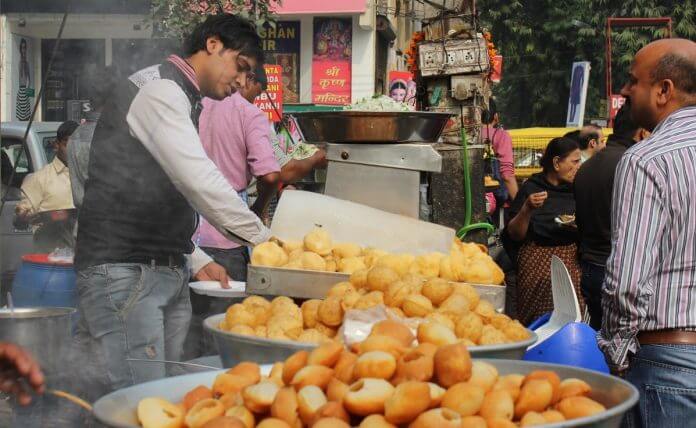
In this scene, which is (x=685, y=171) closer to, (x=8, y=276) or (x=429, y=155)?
(x=429, y=155)

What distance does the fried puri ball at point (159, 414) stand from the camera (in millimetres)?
1594

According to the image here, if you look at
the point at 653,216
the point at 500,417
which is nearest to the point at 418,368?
the point at 500,417

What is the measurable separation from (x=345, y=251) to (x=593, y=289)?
6.72 ft

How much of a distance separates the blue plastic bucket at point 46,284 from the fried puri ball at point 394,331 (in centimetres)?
419

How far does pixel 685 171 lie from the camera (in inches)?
98.6

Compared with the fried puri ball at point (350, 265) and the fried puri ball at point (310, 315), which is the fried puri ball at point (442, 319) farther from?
the fried puri ball at point (350, 265)

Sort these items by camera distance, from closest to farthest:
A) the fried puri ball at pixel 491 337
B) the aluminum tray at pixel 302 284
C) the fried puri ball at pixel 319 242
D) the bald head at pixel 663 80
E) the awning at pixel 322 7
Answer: the fried puri ball at pixel 491 337 → the bald head at pixel 663 80 → the aluminum tray at pixel 302 284 → the fried puri ball at pixel 319 242 → the awning at pixel 322 7

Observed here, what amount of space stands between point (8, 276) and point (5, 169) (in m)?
0.90

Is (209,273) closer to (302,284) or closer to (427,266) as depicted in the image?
(302,284)

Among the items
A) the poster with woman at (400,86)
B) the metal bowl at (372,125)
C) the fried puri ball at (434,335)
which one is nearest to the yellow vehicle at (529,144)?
the poster with woman at (400,86)

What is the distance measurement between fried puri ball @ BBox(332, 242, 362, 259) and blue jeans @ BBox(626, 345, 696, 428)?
3.11ft

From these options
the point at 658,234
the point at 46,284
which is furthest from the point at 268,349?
the point at 46,284

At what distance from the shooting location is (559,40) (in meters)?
26.4

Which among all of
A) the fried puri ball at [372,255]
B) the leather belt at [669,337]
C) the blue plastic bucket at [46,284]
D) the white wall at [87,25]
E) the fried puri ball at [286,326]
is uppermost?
the white wall at [87,25]
